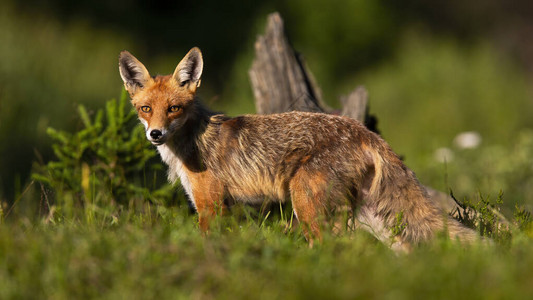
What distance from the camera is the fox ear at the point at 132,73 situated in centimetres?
473

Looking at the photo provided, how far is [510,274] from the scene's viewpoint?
2.84 metres

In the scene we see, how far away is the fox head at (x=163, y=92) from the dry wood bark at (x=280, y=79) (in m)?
2.19

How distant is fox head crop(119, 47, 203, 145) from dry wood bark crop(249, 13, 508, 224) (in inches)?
86.4

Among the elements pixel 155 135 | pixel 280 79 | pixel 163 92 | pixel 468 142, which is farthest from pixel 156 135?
pixel 468 142

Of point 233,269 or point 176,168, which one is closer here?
point 233,269

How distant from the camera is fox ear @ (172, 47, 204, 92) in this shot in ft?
15.4

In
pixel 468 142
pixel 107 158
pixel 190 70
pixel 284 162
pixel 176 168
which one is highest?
pixel 190 70

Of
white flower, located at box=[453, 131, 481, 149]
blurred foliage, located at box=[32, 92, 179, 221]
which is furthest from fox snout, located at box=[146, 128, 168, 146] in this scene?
white flower, located at box=[453, 131, 481, 149]

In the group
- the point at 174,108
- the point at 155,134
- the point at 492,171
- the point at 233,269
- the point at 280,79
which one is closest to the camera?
the point at 233,269

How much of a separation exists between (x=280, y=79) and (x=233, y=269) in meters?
4.22

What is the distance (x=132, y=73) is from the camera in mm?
4812

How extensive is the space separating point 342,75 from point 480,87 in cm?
374

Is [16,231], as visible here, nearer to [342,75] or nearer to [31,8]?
[31,8]

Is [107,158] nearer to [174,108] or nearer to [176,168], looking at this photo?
[176,168]
